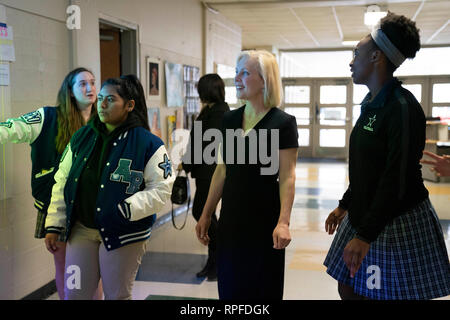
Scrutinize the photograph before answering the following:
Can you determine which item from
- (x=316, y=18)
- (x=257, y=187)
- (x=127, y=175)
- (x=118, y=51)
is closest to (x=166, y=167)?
(x=127, y=175)

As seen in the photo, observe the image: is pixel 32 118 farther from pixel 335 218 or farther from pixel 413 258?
pixel 413 258

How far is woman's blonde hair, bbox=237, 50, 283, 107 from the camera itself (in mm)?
1995

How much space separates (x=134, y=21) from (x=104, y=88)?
2.78 meters

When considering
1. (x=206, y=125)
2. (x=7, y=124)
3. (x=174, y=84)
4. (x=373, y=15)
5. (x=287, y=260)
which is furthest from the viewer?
(x=373, y=15)

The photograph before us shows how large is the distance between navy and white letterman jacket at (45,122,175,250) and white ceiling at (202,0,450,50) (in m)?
5.08

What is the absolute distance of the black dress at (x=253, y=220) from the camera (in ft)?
6.34

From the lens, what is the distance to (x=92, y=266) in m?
2.06

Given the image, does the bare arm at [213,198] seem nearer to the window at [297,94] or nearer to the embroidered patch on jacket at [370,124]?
the embroidered patch on jacket at [370,124]

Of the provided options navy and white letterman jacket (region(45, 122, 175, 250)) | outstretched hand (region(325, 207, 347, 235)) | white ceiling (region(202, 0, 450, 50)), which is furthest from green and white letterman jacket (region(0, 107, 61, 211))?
white ceiling (region(202, 0, 450, 50))

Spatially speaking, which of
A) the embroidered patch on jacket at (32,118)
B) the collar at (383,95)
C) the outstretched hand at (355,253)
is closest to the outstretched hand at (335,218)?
the outstretched hand at (355,253)

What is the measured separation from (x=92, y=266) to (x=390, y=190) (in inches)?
50.0
